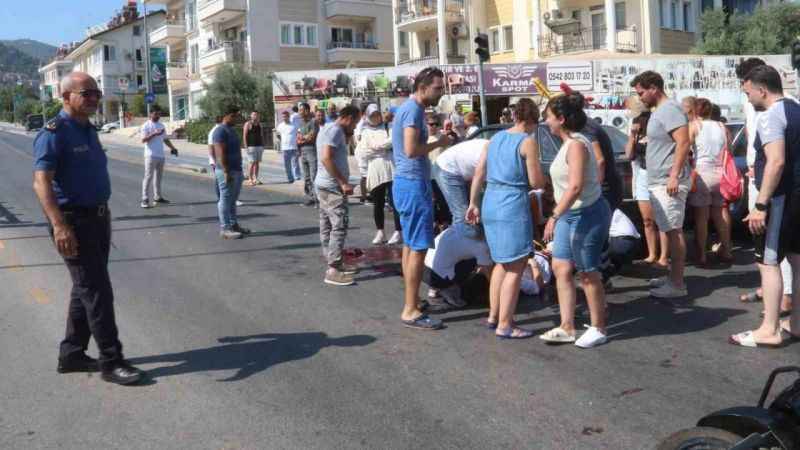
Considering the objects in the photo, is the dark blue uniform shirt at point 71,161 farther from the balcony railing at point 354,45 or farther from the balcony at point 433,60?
the balcony railing at point 354,45

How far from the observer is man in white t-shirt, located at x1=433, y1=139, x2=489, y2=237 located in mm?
6723

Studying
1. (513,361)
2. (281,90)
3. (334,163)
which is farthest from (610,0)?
(513,361)

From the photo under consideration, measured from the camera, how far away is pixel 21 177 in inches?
872

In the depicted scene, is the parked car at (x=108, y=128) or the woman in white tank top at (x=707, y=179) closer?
the woman in white tank top at (x=707, y=179)

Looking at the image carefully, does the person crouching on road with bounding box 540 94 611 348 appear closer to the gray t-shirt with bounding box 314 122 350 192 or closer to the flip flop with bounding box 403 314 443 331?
the flip flop with bounding box 403 314 443 331

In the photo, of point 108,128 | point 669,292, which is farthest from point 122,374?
point 108,128

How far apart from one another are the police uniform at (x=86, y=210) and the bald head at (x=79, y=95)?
0.23 ft

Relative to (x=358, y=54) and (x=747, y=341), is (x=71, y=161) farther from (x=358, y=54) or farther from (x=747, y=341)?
(x=358, y=54)

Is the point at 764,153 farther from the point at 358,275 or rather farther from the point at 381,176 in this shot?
the point at 381,176

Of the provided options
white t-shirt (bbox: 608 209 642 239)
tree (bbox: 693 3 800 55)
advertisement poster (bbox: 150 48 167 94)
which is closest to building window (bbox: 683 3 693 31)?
tree (bbox: 693 3 800 55)

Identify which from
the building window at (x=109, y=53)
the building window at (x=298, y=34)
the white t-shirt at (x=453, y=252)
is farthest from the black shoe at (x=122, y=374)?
the building window at (x=109, y=53)

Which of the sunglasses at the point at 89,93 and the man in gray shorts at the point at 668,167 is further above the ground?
the sunglasses at the point at 89,93

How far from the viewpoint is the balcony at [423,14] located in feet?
126

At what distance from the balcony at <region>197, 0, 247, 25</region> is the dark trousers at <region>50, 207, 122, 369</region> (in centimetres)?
4218
